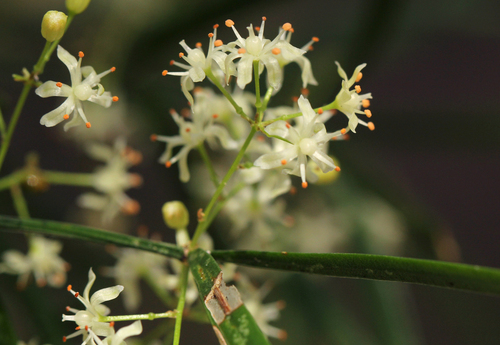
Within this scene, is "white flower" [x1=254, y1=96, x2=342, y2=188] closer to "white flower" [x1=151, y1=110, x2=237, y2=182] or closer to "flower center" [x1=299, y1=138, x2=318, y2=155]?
"flower center" [x1=299, y1=138, x2=318, y2=155]

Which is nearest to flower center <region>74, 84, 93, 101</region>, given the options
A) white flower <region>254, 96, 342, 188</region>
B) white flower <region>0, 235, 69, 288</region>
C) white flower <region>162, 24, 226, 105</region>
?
white flower <region>162, 24, 226, 105</region>

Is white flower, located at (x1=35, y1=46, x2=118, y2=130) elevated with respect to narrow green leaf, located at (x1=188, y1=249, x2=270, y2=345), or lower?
elevated

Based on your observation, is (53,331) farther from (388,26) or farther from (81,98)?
(388,26)

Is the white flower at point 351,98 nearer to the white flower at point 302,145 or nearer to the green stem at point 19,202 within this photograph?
the white flower at point 302,145

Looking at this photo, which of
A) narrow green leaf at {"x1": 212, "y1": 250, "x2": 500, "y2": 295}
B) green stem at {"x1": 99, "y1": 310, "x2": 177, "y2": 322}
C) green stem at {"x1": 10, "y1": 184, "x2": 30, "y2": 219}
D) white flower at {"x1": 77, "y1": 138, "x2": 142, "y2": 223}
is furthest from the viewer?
white flower at {"x1": 77, "y1": 138, "x2": 142, "y2": 223}

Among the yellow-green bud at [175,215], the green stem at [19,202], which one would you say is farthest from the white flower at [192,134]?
the green stem at [19,202]

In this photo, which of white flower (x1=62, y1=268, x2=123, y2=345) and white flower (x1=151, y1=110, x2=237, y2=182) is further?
white flower (x1=151, y1=110, x2=237, y2=182)
